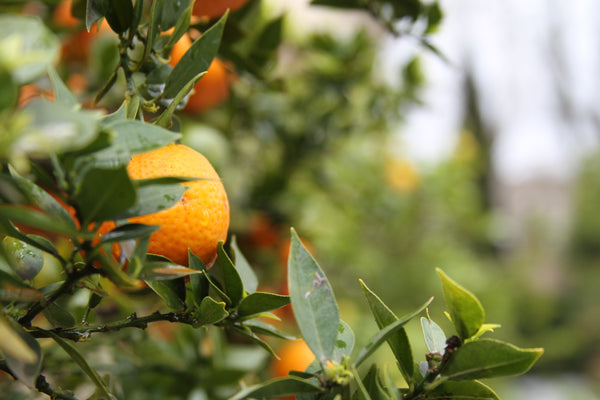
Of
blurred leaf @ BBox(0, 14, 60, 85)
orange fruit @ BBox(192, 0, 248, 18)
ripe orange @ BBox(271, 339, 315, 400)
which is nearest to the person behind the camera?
blurred leaf @ BBox(0, 14, 60, 85)

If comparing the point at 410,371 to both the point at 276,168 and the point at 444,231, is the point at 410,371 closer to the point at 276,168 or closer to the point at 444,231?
the point at 276,168

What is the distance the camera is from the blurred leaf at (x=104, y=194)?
187 millimetres

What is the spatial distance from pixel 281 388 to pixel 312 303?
0.15 feet

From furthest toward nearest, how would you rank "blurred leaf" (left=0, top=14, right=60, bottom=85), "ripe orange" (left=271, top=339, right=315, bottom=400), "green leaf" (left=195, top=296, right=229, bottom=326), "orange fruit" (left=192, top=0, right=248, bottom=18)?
"ripe orange" (left=271, top=339, right=315, bottom=400) → "orange fruit" (left=192, top=0, right=248, bottom=18) → "green leaf" (left=195, top=296, right=229, bottom=326) → "blurred leaf" (left=0, top=14, right=60, bottom=85)

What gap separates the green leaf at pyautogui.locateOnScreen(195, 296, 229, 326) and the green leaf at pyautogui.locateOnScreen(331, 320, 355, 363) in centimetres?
6

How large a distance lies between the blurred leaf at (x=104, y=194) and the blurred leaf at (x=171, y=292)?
0.24ft

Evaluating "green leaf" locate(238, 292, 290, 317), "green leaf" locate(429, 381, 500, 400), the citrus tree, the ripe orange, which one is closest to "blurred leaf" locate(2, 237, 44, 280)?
the citrus tree

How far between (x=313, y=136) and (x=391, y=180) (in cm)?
80

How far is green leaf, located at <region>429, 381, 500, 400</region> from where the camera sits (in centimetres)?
26

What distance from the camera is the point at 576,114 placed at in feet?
18.2

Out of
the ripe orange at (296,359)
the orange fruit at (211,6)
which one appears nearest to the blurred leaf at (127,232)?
the orange fruit at (211,6)

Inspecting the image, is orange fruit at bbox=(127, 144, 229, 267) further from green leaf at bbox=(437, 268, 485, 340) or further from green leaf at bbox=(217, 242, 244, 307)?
green leaf at bbox=(437, 268, 485, 340)

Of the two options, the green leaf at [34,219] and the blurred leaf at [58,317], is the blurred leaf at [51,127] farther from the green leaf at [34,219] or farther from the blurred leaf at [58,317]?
the blurred leaf at [58,317]

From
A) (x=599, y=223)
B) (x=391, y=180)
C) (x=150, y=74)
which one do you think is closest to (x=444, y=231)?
(x=391, y=180)
